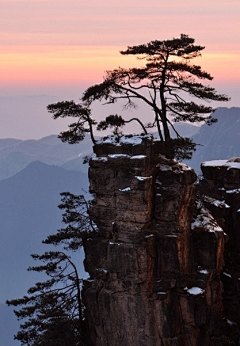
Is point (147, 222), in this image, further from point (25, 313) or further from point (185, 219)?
point (25, 313)

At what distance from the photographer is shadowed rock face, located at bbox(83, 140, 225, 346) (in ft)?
93.2

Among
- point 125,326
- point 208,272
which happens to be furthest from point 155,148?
point 125,326

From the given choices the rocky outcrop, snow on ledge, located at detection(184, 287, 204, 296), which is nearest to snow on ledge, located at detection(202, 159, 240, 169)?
the rocky outcrop

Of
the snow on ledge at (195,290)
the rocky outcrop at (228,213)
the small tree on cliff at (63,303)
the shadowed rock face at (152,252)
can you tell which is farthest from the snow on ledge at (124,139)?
the snow on ledge at (195,290)

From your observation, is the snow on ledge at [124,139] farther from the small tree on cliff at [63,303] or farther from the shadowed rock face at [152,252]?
the small tree on cliff at [63,303]

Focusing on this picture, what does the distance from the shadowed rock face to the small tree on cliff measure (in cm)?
250

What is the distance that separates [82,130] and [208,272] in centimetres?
913

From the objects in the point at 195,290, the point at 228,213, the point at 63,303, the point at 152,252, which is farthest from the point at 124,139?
the point at 63,303

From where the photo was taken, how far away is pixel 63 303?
109 ft

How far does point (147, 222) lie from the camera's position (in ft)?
93.4

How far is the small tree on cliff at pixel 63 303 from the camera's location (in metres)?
32.0

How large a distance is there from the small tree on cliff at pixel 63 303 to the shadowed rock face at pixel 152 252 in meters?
2.50

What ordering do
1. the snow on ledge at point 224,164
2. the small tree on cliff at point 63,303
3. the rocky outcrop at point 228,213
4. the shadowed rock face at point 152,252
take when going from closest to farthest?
the shadowed rock face at point 152,252 → the rocky outcrop at point 228,213 → the small tree on cliff at point 63,303 → the snow on ledge at point 224,164

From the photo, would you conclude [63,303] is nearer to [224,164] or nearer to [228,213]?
[228,213]
